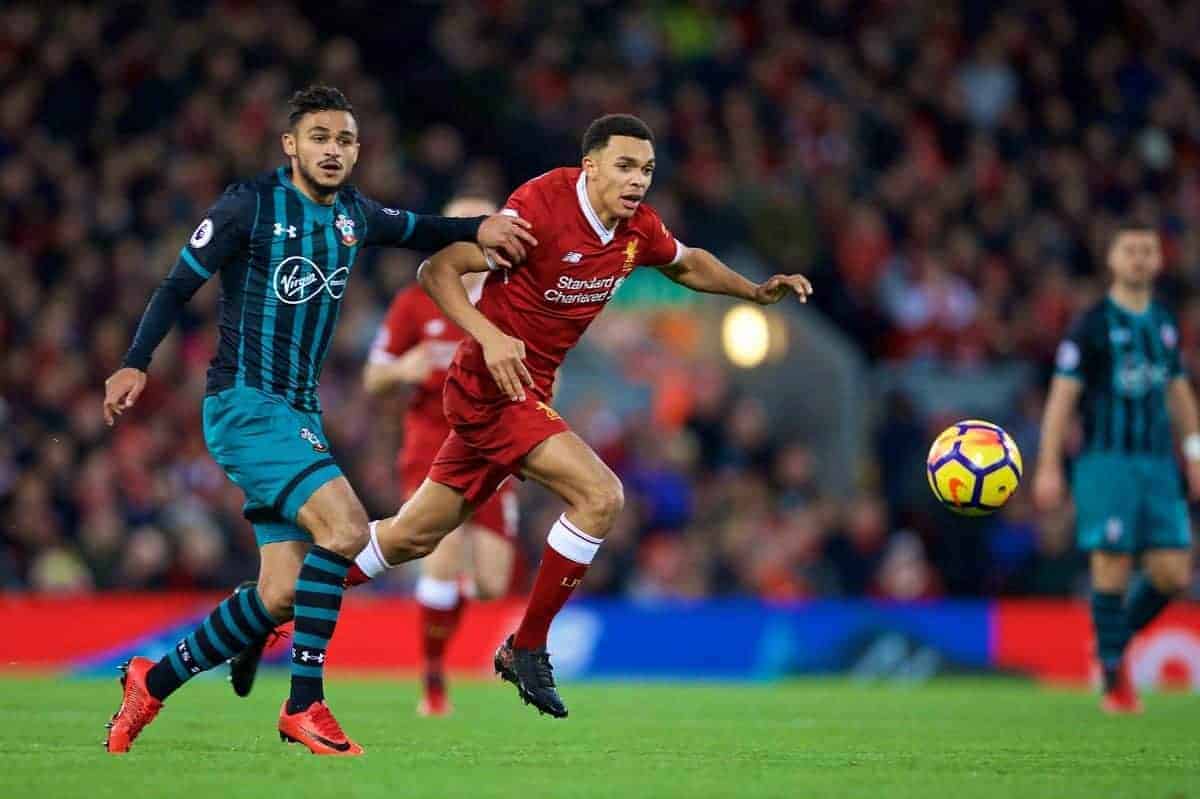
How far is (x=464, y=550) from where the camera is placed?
9.87 m

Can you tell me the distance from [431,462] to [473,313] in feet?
8.46

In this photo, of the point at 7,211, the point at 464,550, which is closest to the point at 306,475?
the point at 464,550

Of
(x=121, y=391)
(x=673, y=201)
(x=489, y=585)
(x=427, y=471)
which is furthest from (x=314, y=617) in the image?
(x=673, y=201)

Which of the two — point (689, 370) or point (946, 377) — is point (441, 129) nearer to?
point (689, 370)

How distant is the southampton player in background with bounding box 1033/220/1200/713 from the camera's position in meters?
9.83

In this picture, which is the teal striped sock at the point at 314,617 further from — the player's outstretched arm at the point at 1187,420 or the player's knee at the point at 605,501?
the player's outstretched arm at the point at 1187,420

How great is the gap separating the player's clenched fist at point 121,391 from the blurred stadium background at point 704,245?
7.41 m

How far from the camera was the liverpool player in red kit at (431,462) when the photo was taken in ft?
31.7

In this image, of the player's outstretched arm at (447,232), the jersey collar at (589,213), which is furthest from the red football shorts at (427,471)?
the player's outstretched arm at (447,232)

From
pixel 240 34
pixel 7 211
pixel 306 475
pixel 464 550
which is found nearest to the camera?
pixel 306 475

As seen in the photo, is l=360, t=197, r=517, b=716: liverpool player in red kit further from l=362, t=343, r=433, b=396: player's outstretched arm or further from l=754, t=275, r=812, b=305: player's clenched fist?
l=754, t=275, r=812, b=305: player's clenched fist

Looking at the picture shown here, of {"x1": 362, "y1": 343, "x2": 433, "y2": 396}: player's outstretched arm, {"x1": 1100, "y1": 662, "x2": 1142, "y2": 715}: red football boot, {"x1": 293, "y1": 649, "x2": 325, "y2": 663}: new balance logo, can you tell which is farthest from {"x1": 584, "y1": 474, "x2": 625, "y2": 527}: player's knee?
{"x1": 1100, "y1": 662, "x2": 1142, "y2": 715}: red football boot

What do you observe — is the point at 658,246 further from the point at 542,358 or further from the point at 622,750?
the point at 622,750

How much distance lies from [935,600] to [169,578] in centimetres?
601
